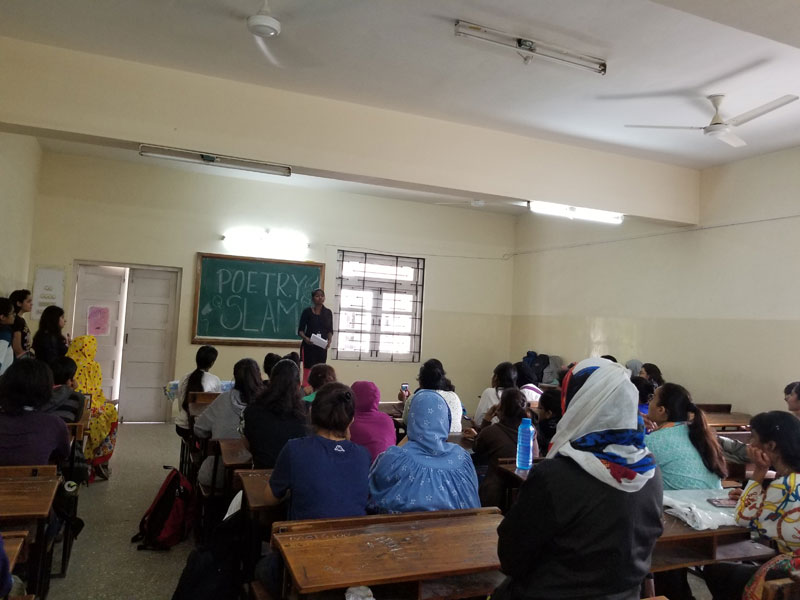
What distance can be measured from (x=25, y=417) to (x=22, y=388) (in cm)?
15

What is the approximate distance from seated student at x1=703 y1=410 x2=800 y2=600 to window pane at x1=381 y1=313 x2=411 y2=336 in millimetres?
6107

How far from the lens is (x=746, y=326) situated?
5285 millimetres

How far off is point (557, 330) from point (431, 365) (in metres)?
4.47

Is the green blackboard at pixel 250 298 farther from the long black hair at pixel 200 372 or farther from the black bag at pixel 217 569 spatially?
the black bag at pixel 217 569

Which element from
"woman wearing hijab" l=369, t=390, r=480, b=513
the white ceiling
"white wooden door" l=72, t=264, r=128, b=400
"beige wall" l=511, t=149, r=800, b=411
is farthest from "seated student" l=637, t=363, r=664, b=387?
"white wooden door" l=72, t=264, r=128, b=400

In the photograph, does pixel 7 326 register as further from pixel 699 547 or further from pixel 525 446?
pixel 699 547

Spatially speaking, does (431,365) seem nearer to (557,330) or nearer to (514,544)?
(514,544)

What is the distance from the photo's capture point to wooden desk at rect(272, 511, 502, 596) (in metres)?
1.53

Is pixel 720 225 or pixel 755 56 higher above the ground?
pixel 755 56

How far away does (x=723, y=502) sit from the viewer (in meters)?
2.37

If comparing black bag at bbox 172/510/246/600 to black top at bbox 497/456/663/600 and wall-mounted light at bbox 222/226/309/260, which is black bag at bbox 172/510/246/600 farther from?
wall-mounted light at bbox 222/226/309/260

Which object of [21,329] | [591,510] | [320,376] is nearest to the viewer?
[591,510]

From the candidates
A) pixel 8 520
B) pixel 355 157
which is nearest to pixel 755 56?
pixel 355 157

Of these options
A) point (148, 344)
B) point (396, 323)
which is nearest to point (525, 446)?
point (396, 323)
